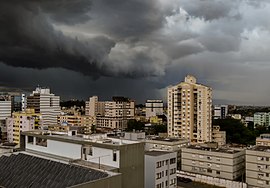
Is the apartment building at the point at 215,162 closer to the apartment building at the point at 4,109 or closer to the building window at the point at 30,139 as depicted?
the building window at the point at 30,139

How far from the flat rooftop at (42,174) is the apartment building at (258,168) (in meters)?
17.9

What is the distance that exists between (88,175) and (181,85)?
39.2 metres

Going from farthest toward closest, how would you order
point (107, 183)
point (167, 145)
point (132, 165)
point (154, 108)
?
Answer: point (154, 108), point (167, 145), point (132, 165), point (107, 183)

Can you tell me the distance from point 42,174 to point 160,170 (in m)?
8.13

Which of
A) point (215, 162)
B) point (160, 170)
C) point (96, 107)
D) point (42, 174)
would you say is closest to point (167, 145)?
point (215, 162)

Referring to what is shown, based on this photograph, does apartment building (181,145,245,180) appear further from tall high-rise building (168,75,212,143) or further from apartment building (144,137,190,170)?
tall high-rise building (168,75,212,143)

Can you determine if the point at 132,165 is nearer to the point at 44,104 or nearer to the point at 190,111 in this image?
the point at 190,111

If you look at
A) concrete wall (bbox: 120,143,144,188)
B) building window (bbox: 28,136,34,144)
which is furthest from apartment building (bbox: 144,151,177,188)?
building window (bbox: 28,136,34,144)

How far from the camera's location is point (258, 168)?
24.9m

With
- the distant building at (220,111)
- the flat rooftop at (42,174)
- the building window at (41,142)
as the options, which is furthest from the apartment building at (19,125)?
the distant building at (220,111)

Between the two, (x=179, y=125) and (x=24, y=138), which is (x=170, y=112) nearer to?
(x=179, y=125)

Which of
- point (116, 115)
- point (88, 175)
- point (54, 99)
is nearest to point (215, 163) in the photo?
point (88, 175)

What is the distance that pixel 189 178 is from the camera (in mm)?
27891

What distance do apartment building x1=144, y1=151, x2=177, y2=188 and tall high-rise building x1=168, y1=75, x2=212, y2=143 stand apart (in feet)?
91.6
